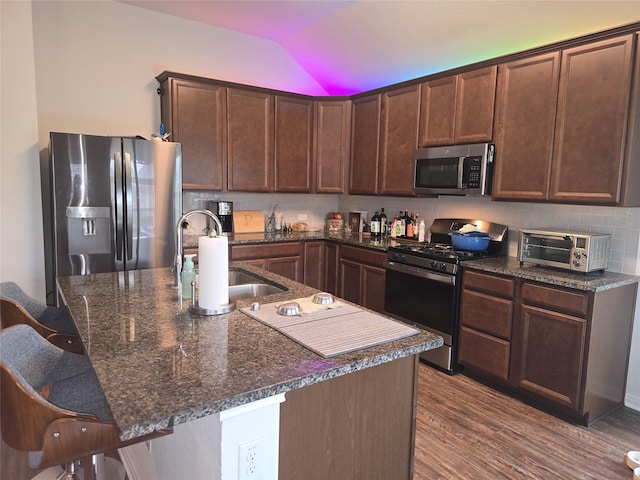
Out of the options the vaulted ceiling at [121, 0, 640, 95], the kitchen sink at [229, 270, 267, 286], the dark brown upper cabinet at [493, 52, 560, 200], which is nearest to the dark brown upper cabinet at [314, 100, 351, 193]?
the vaulted ceiling at [121, 0, 640, 95]

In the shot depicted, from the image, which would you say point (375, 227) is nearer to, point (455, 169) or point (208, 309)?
point (455, 169)

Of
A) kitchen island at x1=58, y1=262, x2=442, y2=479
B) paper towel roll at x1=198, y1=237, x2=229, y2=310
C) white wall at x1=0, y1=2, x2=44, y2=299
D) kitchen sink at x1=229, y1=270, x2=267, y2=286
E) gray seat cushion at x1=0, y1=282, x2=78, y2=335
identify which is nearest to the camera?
kitchen island at x1=58, y1=262, x2=442, y2=479

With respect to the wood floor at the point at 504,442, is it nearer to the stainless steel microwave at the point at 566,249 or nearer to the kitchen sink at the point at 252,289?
the stainless steel microwave at the point at 566,249

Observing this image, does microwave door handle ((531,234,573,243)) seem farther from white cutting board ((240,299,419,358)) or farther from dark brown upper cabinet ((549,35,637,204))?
white cutting board ((240,299,419,358))

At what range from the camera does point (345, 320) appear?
1633mm

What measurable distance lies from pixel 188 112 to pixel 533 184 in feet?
9.63

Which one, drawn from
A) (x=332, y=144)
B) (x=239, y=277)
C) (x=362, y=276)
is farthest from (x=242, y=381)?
(x=332, y=144)

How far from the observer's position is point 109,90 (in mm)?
3822

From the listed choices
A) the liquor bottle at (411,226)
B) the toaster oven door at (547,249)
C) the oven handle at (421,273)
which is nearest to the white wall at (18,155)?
the oven handle at (421,273)

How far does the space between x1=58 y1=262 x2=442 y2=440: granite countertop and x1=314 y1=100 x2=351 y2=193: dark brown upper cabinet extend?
9.59 feet

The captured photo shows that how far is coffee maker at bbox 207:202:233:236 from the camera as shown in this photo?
Answer: 14.0ft

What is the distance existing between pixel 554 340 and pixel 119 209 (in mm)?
3186

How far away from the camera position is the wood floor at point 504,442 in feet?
7.22

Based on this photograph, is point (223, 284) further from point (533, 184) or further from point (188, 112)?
point (188, 112)
